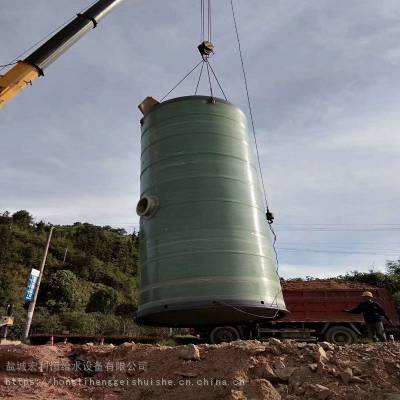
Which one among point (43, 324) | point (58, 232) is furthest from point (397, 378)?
point (58, 232)

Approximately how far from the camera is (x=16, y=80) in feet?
39.0

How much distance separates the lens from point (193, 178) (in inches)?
412

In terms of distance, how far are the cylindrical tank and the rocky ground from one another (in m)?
1.66

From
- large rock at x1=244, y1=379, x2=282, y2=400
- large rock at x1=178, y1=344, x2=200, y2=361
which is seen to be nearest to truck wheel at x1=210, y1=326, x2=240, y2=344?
large rock at x1=178, y1=344, x2=200, y2=361

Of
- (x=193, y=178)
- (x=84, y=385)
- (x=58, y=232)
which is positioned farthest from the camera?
(x=58, y=232)

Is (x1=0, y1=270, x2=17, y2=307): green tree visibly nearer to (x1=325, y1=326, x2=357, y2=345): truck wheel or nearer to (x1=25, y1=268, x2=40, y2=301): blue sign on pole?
(x1=25, y1=268, x2=40, y2=301): blue sign on pole

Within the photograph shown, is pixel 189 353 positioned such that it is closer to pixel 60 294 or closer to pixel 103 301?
pixel 60 294

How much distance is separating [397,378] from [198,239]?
15.8 ft

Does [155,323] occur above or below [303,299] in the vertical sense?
below

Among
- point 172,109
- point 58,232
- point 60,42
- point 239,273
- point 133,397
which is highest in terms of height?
point 58,232

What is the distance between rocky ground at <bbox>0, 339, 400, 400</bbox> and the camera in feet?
19.9

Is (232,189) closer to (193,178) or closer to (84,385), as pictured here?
(193,178)

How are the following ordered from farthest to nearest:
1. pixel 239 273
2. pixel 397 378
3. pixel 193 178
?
pixel 193 178, pixel 239 273, pixel 397 378

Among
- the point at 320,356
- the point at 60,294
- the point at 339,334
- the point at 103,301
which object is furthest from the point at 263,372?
the point at 103,301
